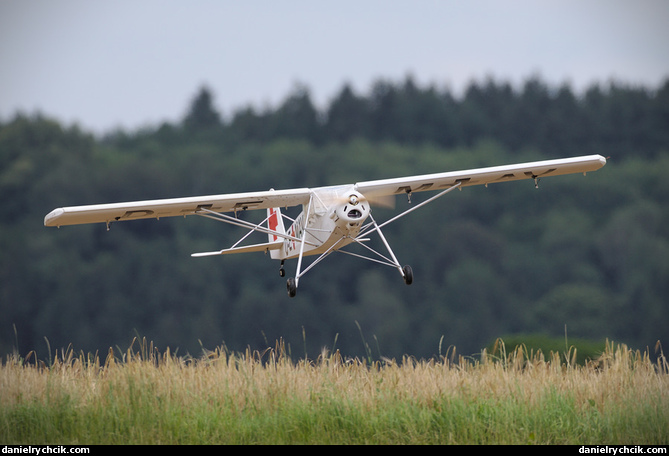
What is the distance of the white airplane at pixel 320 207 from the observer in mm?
16484

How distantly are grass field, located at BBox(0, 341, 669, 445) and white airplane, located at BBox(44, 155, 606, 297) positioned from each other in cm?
318

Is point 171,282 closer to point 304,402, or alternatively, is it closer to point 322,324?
point 322,324

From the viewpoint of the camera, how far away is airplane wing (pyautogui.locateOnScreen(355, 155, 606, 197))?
59.5 ft

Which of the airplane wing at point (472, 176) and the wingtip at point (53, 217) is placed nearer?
the wingtip at point (53, 217)

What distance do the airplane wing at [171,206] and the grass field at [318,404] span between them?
12.2 feet

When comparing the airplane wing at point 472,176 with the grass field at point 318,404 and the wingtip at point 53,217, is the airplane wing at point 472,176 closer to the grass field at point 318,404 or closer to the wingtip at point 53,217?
the grass field at point 318,404

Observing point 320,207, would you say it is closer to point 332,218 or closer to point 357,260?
point 332,218

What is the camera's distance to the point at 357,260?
263 feet

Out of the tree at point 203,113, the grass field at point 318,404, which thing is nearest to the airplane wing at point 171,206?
the grass field at point 318,404

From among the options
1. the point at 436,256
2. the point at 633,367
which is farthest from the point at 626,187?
the point at 633,367

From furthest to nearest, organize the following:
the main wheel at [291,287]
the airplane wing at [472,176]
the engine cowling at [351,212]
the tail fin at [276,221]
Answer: the tail fin at [276,221] < the airplane wing at [472,176] < the engine cowling at [351,212] < the main wheel at [291,287]

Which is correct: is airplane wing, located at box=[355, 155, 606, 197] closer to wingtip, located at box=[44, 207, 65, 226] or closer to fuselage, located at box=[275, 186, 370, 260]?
fuselage, located at box=[275, 186, 370, 260]

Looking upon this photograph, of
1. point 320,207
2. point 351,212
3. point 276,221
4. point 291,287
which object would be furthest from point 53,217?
point 276,221

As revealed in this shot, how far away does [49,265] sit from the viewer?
3110 inches
